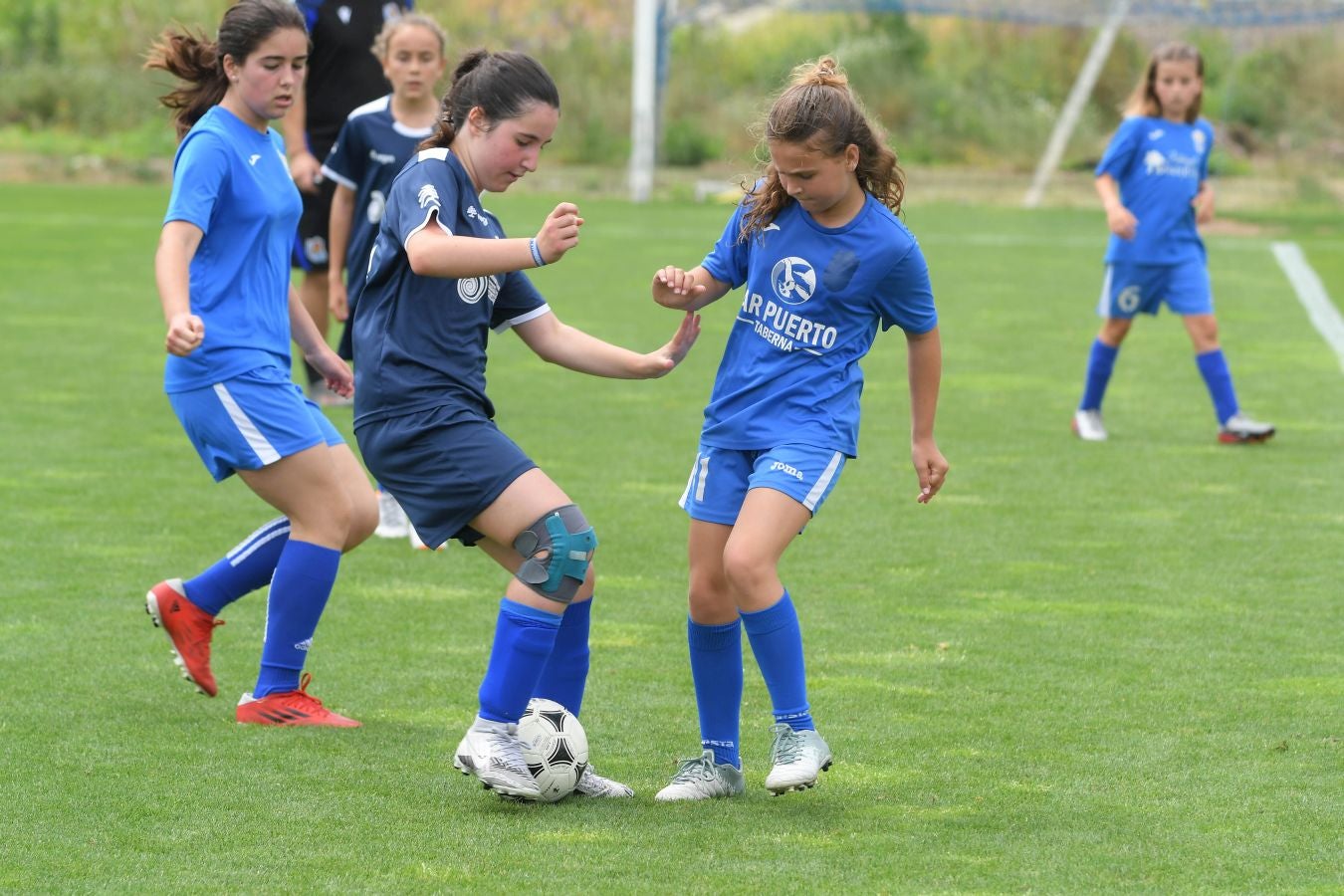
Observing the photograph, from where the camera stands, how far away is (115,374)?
11078 millimetres

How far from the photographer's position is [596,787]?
4305 millimetres

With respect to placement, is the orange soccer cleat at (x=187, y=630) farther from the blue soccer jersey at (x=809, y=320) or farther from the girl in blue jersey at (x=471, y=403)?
the blue soccer jersey at (x=809, y=320)

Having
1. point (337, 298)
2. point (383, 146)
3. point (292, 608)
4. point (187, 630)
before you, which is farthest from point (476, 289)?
point (337, 298)

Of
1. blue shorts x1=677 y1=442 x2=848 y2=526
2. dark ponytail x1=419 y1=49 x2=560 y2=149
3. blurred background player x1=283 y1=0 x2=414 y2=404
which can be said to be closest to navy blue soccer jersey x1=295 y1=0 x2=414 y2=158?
blurred background player x1=283 y1=0 x2=414 y2=404

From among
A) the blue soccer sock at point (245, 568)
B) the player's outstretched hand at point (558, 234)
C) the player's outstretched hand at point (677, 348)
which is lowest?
the blue soccer sock at point (245, 568)

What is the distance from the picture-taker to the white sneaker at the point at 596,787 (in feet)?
14.1

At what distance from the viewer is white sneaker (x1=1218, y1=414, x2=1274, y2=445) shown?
9.30m

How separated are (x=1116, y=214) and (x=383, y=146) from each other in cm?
381

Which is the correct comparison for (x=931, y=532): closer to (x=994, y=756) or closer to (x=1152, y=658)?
(x=1152, y=658)

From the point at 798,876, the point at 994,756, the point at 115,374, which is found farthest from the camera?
the point at 115,374

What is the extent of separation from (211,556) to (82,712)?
6.24 feet

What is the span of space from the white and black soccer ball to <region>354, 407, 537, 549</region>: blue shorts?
0.46 m

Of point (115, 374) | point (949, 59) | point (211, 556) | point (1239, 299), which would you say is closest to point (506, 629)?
point (211, 556)

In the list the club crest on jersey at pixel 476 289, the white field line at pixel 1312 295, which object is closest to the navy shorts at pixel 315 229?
the club crest on jersey at pixel 476 289
